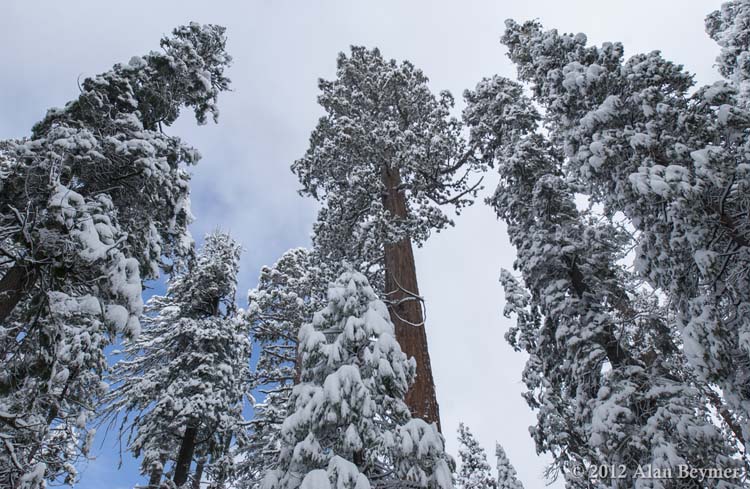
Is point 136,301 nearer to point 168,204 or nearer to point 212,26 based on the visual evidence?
point 168,204

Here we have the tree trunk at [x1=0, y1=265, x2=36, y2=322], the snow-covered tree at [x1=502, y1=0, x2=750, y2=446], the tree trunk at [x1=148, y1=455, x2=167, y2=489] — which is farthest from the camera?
the tree trunk at [x1=148, y1=455, x2=167, y2=489]

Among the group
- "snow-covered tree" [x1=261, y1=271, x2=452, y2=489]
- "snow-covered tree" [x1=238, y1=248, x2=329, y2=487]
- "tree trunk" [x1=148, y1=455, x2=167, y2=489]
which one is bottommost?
"snow-covered tree" [x1=261, y1=271, x2=452, y2=489]

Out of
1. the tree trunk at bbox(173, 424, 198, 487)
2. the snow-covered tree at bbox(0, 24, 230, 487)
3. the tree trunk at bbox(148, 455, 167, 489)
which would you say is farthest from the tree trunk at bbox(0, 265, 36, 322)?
the tree trunk at bbox(148, 455, 167, 489)

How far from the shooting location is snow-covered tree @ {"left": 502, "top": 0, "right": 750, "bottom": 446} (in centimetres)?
579

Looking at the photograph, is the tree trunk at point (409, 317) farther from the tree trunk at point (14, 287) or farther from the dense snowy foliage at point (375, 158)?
the tree trunk at point (14, 287)

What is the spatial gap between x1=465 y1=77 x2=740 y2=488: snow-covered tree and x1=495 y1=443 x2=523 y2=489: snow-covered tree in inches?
426

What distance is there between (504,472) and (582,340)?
14.5 metres

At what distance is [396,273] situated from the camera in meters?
8.40

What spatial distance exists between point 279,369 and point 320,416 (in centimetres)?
1239

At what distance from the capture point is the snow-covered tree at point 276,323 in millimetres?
12133

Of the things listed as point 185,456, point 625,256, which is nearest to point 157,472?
point 185,456

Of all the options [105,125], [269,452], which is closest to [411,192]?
[105,125]

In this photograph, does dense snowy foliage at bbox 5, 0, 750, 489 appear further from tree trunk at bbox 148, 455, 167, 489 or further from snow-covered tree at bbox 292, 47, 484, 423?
tree trunk at bbox 148, 455, 167, 489

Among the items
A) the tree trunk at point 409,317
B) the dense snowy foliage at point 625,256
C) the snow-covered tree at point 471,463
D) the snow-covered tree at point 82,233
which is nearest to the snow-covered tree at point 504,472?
the snow-covered tree at point 471,463
